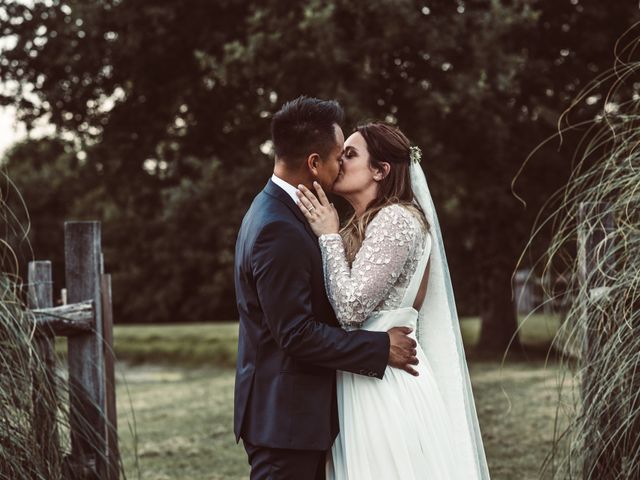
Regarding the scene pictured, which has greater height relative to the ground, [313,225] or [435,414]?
[313,225]

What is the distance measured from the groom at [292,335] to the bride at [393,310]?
72 millimetres

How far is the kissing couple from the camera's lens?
341 cm

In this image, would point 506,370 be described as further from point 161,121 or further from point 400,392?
point 400,392

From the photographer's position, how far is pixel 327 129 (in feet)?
12.2

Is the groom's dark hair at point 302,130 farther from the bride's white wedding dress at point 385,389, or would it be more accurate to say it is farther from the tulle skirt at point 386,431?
the tulle skirt at point 386,431

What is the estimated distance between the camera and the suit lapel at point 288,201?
3.60m

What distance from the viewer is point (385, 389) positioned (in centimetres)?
362

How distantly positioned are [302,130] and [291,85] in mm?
9459

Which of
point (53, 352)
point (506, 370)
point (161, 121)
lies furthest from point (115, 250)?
point (53, 352)

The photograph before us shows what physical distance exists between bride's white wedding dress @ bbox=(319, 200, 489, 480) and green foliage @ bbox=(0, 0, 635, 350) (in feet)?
27.4

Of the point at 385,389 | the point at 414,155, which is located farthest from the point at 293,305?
the point at 414,155

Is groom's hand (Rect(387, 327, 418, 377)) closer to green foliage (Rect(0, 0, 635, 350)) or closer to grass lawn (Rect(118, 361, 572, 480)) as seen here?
grass lawn (Rect(118, 361, 572, 480))

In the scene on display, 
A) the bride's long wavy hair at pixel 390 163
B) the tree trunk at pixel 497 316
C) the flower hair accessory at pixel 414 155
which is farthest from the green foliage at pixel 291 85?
the bride's long wavy hair at pixel 390 163

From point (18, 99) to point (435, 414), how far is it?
44.4 ft
